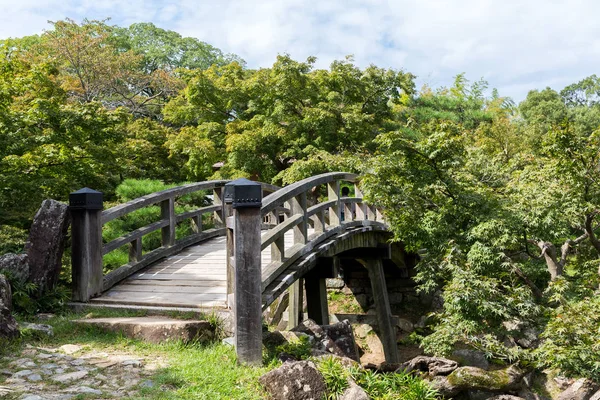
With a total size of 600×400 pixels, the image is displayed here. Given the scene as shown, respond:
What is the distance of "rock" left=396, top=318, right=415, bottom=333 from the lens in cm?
1617

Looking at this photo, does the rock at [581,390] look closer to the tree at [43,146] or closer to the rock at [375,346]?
the rock at [375,346]

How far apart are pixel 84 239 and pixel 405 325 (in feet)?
39.1

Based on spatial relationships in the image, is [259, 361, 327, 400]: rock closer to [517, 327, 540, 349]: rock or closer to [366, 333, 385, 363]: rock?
[517, 327, 540, 349]: rock

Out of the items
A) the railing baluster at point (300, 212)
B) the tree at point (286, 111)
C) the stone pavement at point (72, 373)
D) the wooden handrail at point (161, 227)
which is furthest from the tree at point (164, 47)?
the stone pavement at point (72, 373)

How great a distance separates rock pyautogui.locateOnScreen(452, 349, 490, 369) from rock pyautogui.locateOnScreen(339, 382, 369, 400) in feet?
23.3

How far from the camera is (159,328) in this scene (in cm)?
520

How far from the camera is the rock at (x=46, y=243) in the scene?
623cm

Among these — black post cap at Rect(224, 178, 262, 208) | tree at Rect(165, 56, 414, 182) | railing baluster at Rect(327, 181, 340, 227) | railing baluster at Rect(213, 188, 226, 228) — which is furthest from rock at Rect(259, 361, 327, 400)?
tree at Rect(165, 56, 414, 182)

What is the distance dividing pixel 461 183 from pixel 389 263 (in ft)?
23.1

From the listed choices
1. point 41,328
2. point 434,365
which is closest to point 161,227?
point 41,328

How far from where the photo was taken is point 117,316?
5805 millimetres

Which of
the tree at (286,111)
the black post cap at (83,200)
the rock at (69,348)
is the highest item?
the tree at (286,111)

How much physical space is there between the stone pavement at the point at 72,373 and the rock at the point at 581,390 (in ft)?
23.2

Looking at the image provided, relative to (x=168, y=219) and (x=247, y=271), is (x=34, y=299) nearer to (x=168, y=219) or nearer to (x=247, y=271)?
(x=168, y=219)
